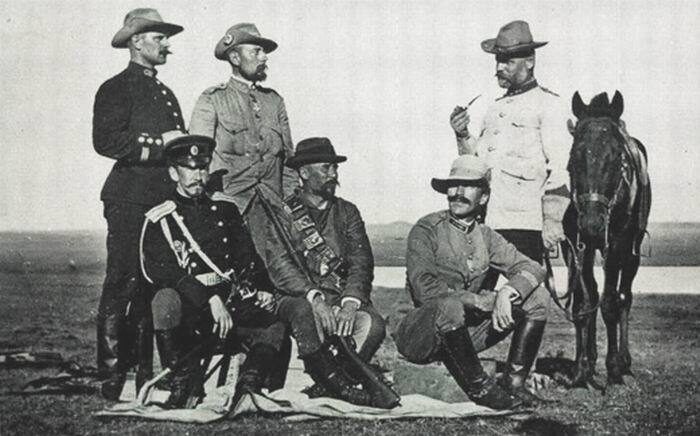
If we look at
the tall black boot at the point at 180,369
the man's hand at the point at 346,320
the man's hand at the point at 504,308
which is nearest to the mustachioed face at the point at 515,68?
the man's hand at the point at 504,308

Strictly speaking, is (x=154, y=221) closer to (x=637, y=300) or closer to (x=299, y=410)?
(x=299, y=410)

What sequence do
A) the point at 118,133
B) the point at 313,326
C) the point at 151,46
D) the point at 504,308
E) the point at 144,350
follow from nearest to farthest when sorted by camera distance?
the point at 313,326 → the point at 504,308 → the point at 144,350 → the point at 118,133 → the point at 151,46

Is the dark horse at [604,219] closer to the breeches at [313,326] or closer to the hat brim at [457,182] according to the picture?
the hat brim at [457,182]

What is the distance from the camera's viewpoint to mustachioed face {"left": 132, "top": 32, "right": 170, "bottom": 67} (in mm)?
6773

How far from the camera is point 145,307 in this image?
5879mm

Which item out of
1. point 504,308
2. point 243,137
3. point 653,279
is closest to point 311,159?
point 243,137

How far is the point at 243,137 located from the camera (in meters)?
6.64

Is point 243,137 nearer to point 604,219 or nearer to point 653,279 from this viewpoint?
point 604,219

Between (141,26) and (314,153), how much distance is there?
5.65 ft

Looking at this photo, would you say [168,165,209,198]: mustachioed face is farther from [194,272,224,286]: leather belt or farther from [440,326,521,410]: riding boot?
[440,326,521,410]: riding boot

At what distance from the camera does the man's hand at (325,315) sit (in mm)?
5734

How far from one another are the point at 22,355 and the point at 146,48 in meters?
2.53

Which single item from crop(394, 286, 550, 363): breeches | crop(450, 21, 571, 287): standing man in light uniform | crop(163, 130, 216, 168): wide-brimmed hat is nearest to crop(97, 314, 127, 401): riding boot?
crop(163, 130, 216, 168): wide-brimmed hat

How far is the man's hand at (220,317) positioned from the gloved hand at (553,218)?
250 centimetres
